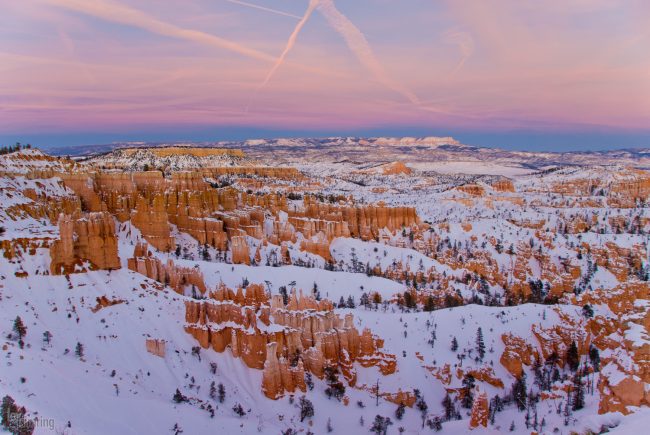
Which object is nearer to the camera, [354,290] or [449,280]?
[354,290]

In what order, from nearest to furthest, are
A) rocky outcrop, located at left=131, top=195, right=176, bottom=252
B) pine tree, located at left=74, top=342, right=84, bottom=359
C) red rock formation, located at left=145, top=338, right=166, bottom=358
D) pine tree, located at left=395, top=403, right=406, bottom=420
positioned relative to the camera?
pine tree, located at left=74, top=342, right=84, bottom=359 → pine tree, located at left=395, top=403, right=406, bottom=420 → red rock formation, located at left=145, top=338, right=166, bottom=358 → rocky outcrop, located at left=131, top=195, right=176, bottom=252

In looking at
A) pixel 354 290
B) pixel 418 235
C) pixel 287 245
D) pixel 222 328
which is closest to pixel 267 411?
pixel 222 328

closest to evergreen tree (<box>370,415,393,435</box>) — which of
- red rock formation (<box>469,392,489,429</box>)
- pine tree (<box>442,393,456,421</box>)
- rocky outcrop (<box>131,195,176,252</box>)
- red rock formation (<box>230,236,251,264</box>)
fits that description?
pine tree (<box>442,393,456,421</box>)

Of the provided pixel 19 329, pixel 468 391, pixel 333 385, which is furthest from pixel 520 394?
pixel 19 329

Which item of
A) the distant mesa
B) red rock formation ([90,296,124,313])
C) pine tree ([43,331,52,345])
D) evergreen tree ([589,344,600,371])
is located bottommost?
evergreen tree ([589,344,600,371])

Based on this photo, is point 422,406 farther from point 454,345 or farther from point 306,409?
point 306,409

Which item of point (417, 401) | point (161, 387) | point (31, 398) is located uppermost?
point (31, 398)

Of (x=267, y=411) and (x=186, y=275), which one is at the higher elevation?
(x=186, y=275)

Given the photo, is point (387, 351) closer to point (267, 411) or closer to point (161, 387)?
point (267, 411)

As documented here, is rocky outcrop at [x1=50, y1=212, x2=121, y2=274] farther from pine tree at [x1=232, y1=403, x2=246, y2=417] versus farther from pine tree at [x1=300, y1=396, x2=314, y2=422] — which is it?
pine tree at [x1=300, y1=396, x2=314, y2=422]
